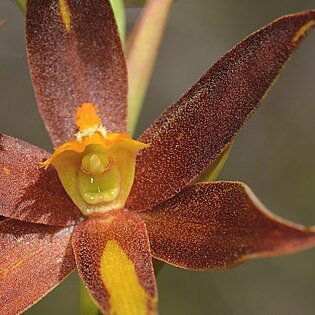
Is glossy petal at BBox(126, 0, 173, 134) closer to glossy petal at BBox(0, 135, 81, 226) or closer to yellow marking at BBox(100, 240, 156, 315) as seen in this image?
glossy petal at BBox(0, 135, 81, 226)

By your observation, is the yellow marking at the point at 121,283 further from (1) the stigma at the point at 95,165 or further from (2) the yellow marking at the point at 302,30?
(2) the yellow marking at the point at 302,30

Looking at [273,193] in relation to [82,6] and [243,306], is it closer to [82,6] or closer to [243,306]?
[243,306]

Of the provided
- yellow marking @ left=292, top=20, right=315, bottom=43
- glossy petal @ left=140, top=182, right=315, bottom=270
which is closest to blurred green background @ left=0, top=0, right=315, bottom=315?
glossy petal @ left=140, top=182, right=315, bottom=270

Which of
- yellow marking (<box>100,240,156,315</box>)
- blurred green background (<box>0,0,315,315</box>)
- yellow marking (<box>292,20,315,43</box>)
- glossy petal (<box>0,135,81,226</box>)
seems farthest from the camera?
blurred green background (<box>0,0,315,315</box>)

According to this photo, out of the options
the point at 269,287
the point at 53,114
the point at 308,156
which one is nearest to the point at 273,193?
the point at 308,156

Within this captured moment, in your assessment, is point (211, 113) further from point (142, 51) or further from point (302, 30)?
point (142, 51)

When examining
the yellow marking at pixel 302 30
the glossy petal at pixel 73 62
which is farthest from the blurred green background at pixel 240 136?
the yellow marking at pixel 302 30
